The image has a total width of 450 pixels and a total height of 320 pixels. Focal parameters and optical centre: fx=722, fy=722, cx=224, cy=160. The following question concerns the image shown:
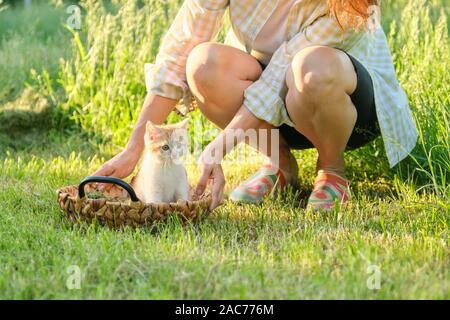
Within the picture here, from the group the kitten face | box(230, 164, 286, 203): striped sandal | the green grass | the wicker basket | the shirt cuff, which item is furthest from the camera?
box(230, 164, 286, 203): striped sandal

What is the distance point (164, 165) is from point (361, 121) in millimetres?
812

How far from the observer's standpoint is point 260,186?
3006mm

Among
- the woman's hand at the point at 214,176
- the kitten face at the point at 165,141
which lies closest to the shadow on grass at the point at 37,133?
the kitten face at the point at 165,141

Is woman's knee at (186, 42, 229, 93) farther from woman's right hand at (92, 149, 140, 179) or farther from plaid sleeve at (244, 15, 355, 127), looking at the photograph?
woman's right hand at (92, 149, 140, 179)

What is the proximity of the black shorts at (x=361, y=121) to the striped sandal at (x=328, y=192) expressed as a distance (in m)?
0.19

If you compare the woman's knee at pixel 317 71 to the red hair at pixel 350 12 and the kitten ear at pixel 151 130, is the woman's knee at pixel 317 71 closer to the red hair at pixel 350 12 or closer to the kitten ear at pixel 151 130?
the red hair at pixel 350 12

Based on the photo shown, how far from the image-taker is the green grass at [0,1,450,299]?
1.93 metres

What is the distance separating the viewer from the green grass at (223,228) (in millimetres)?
1929

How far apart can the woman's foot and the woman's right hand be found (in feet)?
1.59

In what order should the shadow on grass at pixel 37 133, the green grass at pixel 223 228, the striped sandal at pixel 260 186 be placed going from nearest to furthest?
the green grass at pixel 223 228, the striped sandal at pixel 260 186, the shadow on grass at pixel 37 133

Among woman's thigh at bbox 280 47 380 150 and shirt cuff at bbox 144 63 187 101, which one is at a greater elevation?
shirt cuff at bbox 144 63 187 101

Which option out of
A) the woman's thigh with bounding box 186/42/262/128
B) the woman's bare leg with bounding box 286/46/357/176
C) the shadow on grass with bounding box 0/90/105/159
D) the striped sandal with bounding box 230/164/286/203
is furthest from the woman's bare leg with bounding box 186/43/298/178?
the shadow on grass with bounding box 0/90/105/159

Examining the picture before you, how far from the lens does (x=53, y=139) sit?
4215mm

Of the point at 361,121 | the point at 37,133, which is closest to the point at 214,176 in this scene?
the point at 361,121
